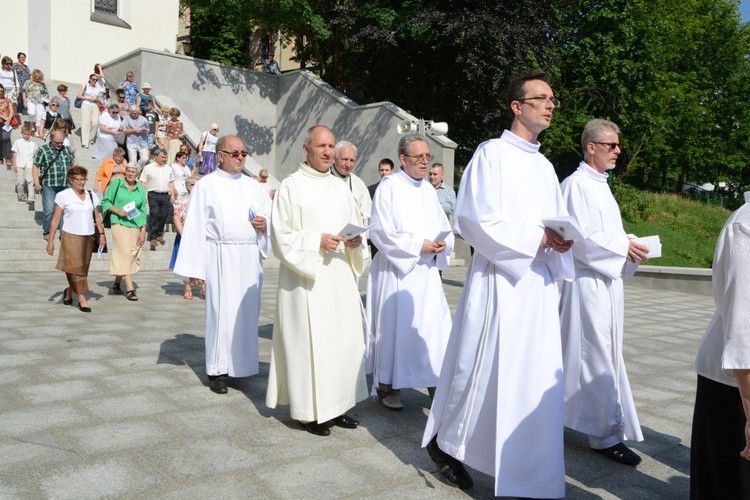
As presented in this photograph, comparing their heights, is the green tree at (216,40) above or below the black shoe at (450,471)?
above

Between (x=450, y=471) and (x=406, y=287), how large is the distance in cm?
200

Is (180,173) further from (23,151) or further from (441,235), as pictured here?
(441,235)

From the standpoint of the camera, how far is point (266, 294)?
11.5 m

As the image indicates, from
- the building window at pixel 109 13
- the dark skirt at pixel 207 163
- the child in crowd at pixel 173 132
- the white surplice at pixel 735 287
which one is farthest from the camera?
the building window at pixel 109 13

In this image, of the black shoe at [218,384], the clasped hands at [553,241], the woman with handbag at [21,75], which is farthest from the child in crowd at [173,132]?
the clasped hands at [553,241]

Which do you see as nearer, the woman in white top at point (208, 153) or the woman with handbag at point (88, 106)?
the woman in white top at point (208, 153)

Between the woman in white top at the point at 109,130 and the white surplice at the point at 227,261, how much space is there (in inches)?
492

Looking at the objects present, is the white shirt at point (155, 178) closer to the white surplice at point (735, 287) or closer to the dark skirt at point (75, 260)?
the dark skirt at point (75, 260)

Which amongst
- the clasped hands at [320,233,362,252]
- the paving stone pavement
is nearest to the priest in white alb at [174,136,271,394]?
the paving stone pavement

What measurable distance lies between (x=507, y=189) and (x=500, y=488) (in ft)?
5.15

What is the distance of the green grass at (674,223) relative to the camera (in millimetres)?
19969

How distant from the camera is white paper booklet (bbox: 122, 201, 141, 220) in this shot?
10719 millimetres

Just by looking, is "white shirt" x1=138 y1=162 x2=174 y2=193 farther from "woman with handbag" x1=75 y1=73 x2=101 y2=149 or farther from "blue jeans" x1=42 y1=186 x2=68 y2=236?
"woman with handbag" x1=75 y1=73 x2=101 y2=149

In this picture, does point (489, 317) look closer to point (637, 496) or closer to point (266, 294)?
point (637, 496)
